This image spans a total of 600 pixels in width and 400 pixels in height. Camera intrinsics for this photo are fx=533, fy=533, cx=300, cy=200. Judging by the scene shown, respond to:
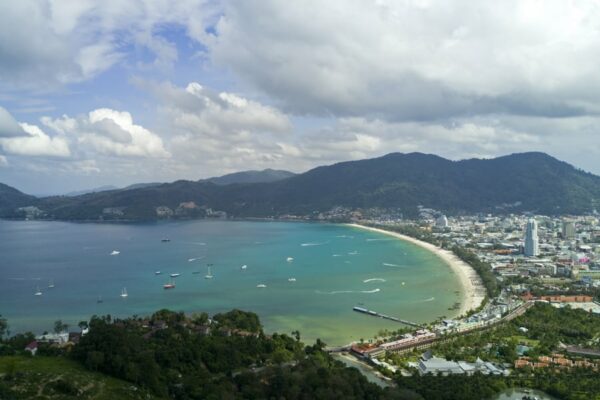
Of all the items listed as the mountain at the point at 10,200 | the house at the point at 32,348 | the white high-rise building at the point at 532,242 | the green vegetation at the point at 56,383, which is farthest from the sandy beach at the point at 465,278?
the mountain at the point at 10,200

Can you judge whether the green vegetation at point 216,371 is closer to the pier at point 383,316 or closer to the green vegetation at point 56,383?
the green vegetation at point 56,383

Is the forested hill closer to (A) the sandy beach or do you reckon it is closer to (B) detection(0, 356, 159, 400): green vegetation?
(A) the sandy beach

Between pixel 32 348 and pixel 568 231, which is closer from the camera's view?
pixel 32 348

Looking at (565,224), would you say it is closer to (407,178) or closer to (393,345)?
(393,345)

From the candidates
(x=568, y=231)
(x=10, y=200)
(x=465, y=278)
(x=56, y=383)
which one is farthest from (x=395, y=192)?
(x=56, y=383)

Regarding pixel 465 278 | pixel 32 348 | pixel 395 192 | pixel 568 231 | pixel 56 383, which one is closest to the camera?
pixel 56 383

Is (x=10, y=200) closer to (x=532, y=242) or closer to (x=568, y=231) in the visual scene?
(x=532, y=242)

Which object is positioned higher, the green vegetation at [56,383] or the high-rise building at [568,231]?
the high-rise building at [568,231]
